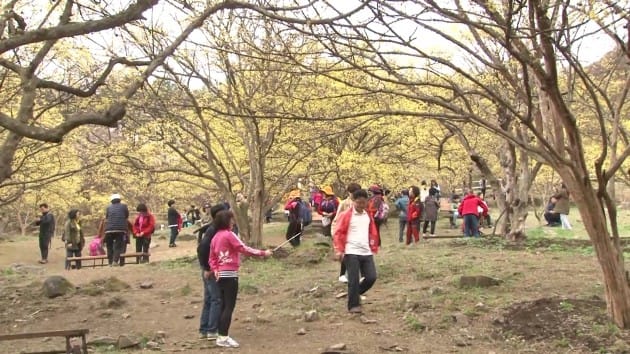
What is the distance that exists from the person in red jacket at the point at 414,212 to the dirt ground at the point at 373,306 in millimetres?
2322

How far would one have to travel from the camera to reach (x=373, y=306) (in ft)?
26.5

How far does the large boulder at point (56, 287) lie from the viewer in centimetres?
994

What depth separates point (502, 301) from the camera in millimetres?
7500

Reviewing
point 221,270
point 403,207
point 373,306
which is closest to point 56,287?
point 221,270

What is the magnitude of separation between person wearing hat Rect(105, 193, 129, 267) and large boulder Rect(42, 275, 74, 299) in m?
3.52

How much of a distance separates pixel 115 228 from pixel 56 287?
3743 millimetres

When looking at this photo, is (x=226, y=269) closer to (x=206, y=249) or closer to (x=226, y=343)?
(x=206, y=249)

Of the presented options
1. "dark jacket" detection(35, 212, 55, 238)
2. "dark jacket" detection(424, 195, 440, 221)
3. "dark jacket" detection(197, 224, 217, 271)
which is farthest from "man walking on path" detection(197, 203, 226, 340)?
"dark jacket" detection(424, 195, 440, 221)

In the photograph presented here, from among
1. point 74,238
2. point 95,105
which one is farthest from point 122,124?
point 74,238

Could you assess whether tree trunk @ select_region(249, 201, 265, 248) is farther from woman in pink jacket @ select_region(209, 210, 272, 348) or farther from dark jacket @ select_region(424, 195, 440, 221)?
woman in pink jacket @ select_region(209, 210, 272, 348)

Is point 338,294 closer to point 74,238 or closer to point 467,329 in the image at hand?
point 467,329

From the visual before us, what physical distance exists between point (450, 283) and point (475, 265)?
1.73 meters

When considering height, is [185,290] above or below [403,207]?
below

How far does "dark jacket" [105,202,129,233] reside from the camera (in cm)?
1362
